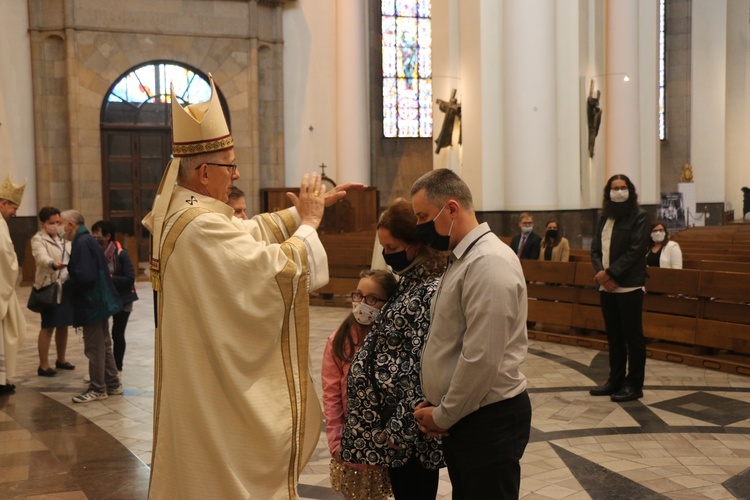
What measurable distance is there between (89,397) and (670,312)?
5.81 meters

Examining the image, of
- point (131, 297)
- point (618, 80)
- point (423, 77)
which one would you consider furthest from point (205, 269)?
point (423, 77)

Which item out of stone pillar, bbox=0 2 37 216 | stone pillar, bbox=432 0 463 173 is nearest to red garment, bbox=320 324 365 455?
stone pillar, bbox=432 0 463 173

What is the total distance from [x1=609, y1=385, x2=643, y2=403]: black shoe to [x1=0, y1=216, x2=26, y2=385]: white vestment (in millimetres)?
5270

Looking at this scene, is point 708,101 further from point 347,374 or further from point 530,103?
point 347,374

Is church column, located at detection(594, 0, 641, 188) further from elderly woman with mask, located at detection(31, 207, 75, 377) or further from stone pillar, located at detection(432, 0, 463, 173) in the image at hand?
elderly woman with mask, located at detection(31, 207, 75, 377)

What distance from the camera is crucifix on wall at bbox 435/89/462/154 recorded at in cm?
1525

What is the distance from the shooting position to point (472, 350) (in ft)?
8.58

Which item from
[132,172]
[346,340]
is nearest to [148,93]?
[132,172]

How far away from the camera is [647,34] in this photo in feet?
66.0

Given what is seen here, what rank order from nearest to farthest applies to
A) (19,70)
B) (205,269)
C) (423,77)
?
(205,269), (19,70), (423,77)

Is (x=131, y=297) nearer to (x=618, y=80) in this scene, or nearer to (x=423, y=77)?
(x=618, y=80)

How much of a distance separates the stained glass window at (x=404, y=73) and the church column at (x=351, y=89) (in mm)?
3086

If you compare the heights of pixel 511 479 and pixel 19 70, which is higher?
pixel 19 70

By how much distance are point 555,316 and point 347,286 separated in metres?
4.72
